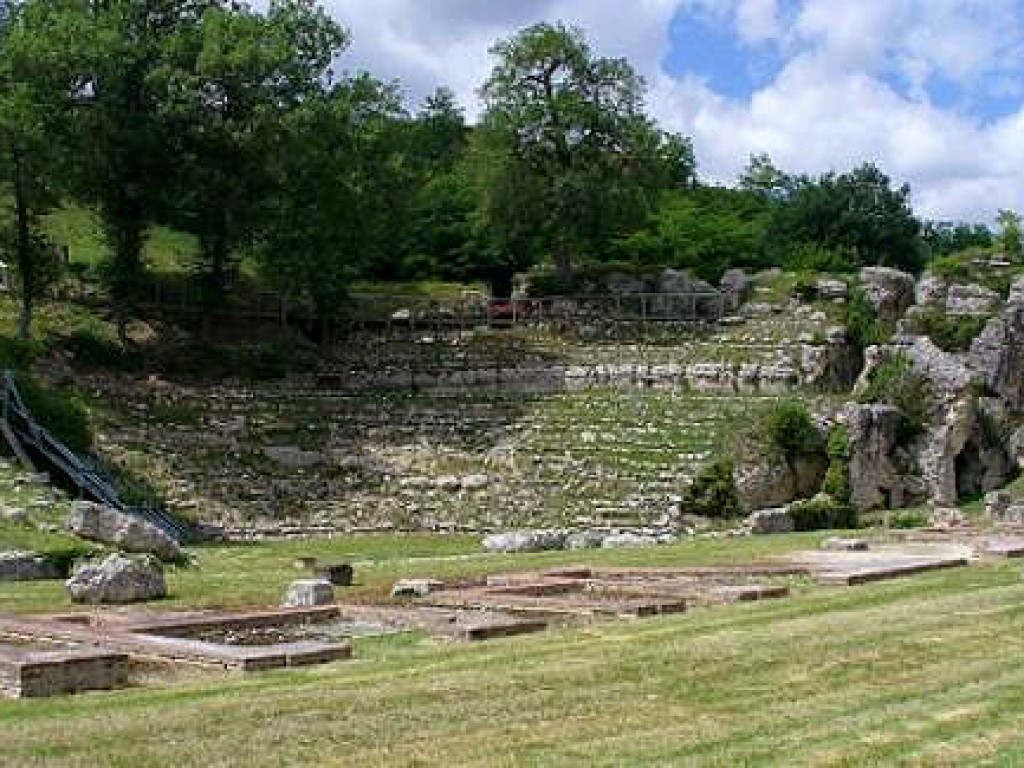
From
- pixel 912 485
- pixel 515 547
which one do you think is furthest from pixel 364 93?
pixel 515 547

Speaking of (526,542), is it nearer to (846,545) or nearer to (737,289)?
(846,545)

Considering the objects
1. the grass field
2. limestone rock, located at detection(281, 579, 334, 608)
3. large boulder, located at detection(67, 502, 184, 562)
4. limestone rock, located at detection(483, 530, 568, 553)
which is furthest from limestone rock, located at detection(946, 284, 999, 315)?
limestone rock, located at detection(281, 579, 334, 608)

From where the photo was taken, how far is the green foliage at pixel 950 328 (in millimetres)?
46438

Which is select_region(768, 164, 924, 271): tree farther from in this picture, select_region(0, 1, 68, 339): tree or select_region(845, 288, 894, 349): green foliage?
select_region(0, 1, 68, 339): tree

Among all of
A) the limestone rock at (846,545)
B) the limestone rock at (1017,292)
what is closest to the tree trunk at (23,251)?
the limestone rock at (846,545)

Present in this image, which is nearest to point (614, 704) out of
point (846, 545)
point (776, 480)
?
point (846, 545)

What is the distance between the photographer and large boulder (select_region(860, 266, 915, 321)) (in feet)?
167

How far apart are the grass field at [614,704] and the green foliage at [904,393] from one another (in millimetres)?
26567

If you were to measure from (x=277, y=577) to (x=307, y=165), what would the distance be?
2645 cm

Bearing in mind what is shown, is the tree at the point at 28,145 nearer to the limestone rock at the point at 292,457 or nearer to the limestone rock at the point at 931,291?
the limestone rock at the point at 292,457

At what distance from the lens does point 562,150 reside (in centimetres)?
6075

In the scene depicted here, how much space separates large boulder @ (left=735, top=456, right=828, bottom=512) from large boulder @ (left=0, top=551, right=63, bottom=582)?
2072 cm

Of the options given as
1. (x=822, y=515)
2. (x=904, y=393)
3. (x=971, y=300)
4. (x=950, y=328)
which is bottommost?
(x=822, y=515)

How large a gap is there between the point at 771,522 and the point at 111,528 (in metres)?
16.4
